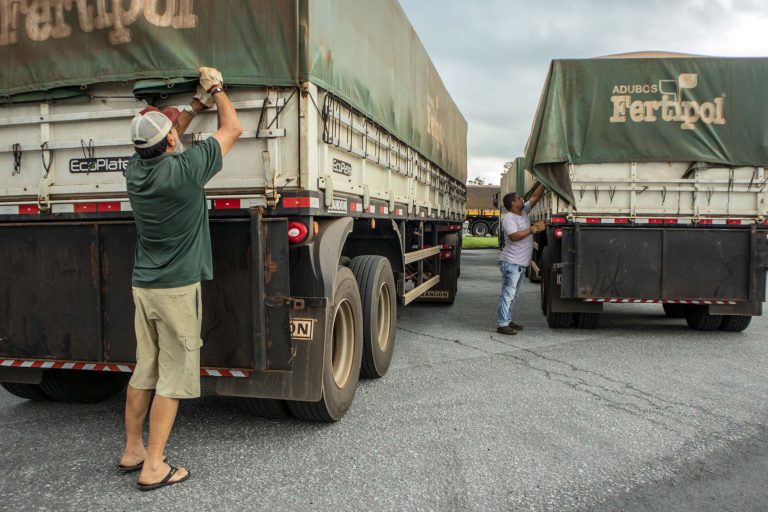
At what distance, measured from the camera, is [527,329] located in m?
7.40

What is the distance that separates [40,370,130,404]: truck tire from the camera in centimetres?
416

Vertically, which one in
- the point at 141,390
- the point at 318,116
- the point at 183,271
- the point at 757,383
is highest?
the point at 318,116

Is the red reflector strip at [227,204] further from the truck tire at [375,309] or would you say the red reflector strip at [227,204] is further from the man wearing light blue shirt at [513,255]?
the man wearing light blue shirt at [513,255]

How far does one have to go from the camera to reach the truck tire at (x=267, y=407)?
12.3 feet

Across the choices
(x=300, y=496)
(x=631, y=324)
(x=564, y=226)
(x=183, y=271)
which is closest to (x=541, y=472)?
(x=300, y=496)

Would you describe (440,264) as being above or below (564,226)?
below

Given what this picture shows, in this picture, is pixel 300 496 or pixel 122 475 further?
pixel 122 475

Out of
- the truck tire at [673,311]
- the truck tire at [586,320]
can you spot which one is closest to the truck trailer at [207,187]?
the truck tire at [586,320]

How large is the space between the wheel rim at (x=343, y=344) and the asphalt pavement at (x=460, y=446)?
30cm

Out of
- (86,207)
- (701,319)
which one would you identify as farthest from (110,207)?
(701,319)

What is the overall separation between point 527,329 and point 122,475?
17.6ft

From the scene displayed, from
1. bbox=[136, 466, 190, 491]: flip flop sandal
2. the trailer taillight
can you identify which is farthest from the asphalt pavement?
the trailer taillight

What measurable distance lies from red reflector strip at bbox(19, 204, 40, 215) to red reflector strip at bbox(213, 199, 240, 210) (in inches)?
47.9

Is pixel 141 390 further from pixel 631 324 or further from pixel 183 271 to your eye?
pixel 631 324
